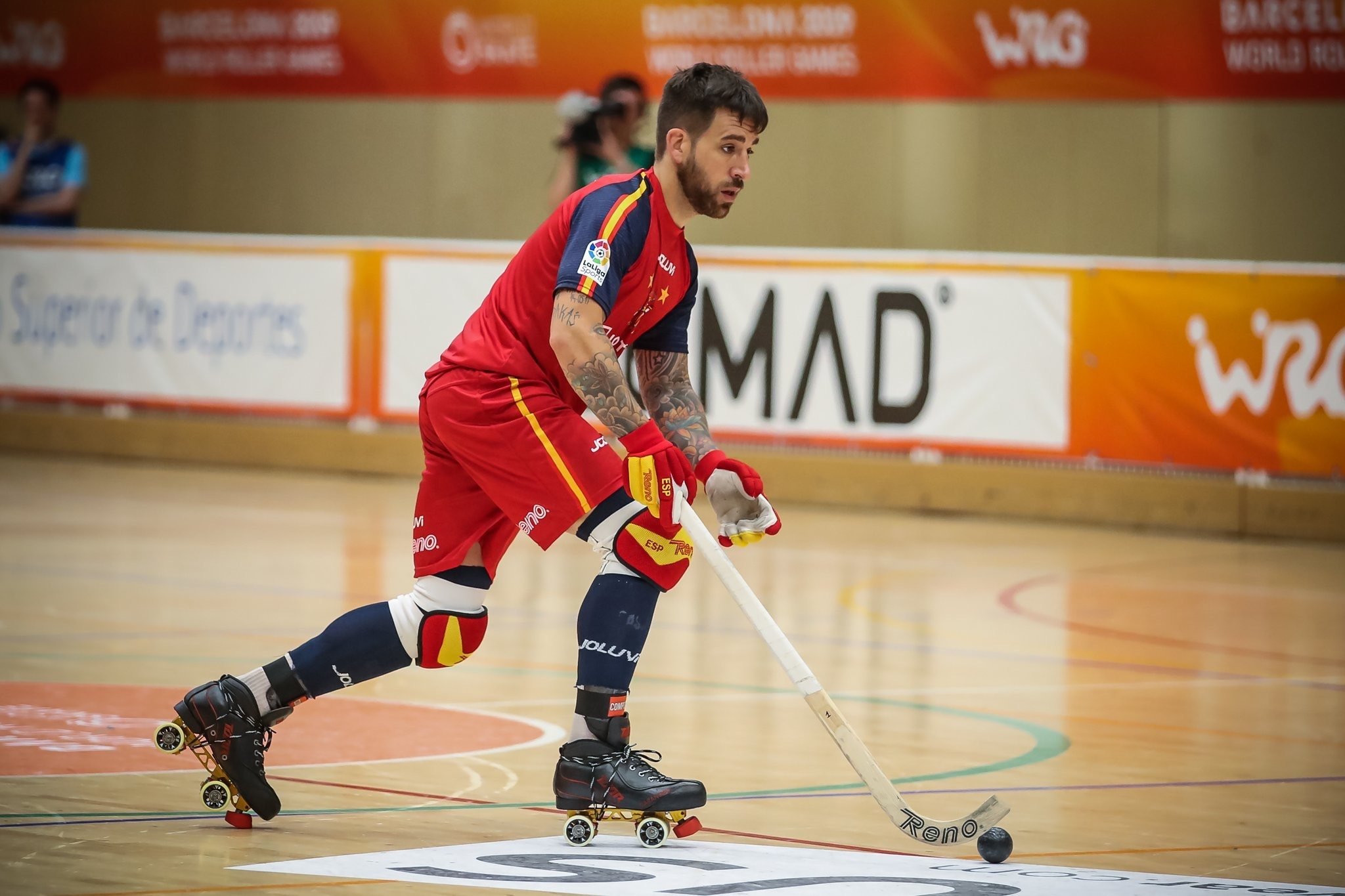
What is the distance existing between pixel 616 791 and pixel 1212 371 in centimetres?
886

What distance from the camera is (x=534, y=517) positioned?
566 cm

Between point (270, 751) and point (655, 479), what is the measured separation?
212cm

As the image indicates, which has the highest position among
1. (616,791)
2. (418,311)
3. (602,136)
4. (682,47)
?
(682,47)

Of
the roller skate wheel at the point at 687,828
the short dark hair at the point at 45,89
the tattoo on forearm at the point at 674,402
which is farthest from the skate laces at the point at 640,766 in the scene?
the short dark hair at the point at 45,89

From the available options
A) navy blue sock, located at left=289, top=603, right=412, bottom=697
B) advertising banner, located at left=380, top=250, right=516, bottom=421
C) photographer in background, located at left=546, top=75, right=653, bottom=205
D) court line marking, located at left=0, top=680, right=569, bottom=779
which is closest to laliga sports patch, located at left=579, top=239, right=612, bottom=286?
navy blue sock, located at left=289, top=603, right=412, bottom=697

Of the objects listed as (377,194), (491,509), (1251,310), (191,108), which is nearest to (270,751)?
(491,509)

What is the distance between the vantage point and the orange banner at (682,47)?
1645 cm

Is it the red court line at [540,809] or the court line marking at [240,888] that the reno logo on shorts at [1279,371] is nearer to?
the red court line at [540,809]

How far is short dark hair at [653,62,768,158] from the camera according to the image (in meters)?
5.71

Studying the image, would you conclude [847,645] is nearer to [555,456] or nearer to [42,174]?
[555,456]

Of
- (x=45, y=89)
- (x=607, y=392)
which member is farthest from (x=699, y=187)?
(x=45, y=89)

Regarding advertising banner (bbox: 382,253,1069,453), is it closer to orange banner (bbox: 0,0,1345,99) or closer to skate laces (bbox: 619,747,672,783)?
orange banner (bbox: 0,0,1345,99)

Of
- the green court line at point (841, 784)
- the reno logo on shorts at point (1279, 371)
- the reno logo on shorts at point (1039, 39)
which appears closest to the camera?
the green court line at point (841, 784)

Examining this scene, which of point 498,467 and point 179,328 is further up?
point 179,328
